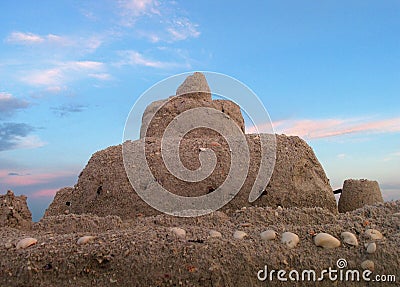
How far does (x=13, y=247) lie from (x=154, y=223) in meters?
1.48

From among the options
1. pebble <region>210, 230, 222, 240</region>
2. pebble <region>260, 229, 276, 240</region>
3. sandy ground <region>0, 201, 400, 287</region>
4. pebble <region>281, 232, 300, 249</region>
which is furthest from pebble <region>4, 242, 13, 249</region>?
pebble <region>281, 232, 300, 249</region>

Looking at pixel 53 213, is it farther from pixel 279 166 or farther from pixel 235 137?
pixel 279 166

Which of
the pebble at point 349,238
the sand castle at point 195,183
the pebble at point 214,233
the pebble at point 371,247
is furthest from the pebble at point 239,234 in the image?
the sand castle at point 195,183

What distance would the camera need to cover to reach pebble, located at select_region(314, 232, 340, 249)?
4043 mm

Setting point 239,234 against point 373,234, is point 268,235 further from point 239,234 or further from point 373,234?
point 373,234

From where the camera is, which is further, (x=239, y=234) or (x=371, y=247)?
(x=239, y=234)

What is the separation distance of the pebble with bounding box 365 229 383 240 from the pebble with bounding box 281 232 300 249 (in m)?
0.71

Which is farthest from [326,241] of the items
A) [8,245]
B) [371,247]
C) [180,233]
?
[8,245]

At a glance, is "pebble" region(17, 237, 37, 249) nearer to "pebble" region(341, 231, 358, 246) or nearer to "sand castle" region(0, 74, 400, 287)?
"sand castle" region(0, 74, 400, 287)

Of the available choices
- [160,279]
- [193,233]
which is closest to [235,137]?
[193,233]

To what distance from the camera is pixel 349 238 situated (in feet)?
13.5

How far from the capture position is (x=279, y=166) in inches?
264

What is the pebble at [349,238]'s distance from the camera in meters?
4.09

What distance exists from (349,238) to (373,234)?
11.9 inches
